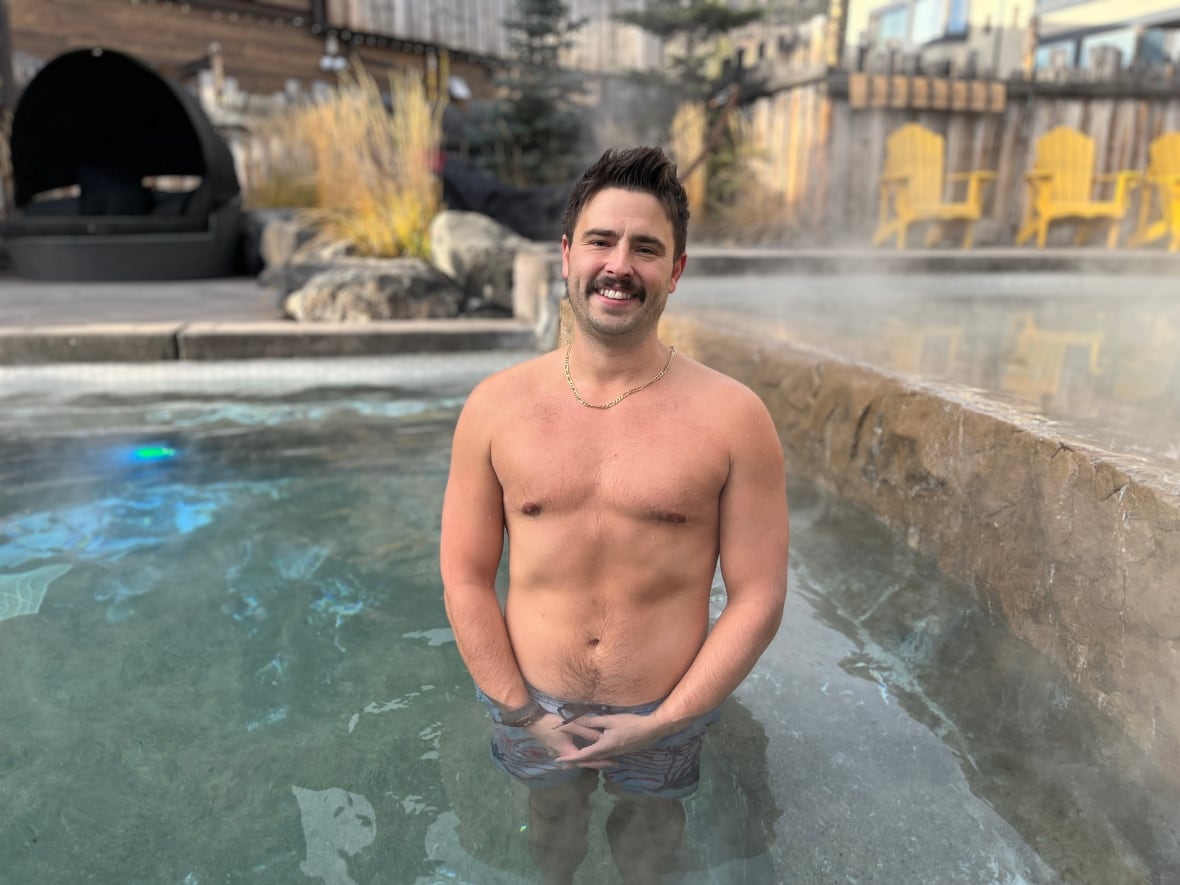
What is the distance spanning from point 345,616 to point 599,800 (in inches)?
43.2

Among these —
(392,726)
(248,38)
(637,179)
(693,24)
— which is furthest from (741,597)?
(248,38)

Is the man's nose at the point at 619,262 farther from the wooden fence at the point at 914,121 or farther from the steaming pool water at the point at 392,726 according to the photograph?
the wooden fence at the point at 914,121

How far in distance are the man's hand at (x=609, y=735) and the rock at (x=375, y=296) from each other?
4.26 meters

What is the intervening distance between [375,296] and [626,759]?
4.31 meters

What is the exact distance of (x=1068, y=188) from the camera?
26.8 ft

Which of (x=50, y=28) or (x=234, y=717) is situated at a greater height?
(x=50, y=28)

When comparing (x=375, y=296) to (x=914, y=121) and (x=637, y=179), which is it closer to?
(x=637, y=179)

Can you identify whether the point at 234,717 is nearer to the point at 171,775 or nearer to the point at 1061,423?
the point at 171,775

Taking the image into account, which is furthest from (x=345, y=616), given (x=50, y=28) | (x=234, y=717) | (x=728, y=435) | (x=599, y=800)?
(x=50, y=28)

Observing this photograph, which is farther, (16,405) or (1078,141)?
(1078,141)

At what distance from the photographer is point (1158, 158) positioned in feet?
27.5

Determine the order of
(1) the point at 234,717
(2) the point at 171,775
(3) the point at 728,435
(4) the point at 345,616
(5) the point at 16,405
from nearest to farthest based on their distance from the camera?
1. (3) the point at 728,435
2. (2) the point at 171,775
3. (1) the point at 234,717
4. (4) the point at 345,616
5. (5) the point at 16,405

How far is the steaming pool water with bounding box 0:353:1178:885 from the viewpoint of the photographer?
146cm

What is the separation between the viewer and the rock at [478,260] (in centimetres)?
576
